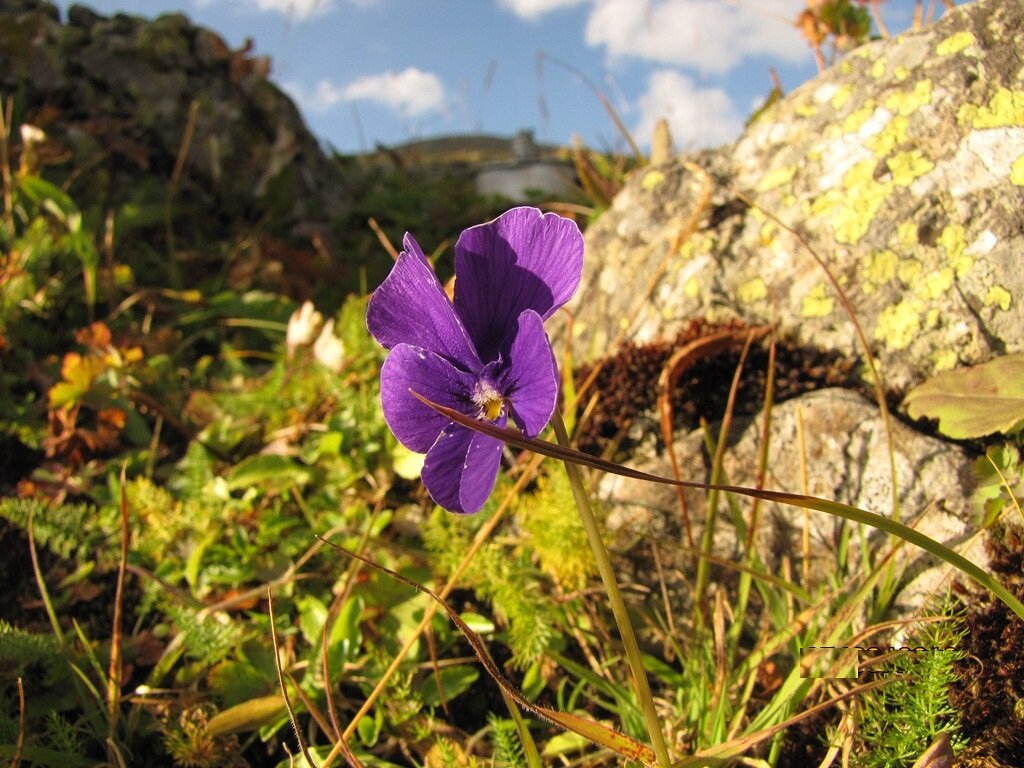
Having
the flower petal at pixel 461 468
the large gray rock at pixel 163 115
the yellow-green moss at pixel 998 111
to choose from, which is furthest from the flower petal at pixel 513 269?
the large gray rock at pixel 163 115

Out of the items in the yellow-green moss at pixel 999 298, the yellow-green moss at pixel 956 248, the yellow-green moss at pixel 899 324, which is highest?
the yellow-green moss at pixel 956 248

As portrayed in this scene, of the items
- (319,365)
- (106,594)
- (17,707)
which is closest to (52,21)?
(319,365)

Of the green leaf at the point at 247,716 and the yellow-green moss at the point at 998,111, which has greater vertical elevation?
the yellow-green moss at the point at 998,111

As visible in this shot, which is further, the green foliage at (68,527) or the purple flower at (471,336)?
the green foliage at (68,527)

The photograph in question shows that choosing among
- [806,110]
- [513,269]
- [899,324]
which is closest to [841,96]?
[806,110]

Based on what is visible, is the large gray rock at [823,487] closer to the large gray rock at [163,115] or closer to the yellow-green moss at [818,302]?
the yellow-green moss at [818,302]

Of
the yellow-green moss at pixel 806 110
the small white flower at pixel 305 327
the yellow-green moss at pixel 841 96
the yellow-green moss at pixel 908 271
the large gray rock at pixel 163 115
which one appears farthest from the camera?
the large gray rock at pixel 163 115

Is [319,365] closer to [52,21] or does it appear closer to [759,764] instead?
[759,764]
